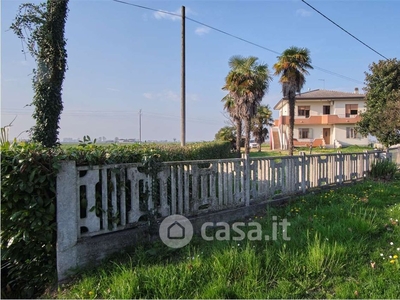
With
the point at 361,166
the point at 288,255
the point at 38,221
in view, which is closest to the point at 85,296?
the point at 38,221

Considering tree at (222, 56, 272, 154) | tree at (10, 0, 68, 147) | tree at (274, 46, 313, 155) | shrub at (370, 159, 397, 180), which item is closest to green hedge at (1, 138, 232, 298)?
tree at (10, 0, 68, 147)

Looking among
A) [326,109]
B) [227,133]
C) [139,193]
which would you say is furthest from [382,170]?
[326,109]

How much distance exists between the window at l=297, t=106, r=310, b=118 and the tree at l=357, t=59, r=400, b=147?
39.1 feet

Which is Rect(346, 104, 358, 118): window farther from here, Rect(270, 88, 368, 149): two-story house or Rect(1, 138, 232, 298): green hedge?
Rect(1, 138, 232, 298): green hedge

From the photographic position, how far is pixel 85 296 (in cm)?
277

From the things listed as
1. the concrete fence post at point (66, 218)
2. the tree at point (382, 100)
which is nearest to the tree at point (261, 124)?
the tree at point (382, 100)

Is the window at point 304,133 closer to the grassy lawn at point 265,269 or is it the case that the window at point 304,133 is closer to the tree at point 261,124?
the tree at point 261,124

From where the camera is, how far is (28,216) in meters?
2.96

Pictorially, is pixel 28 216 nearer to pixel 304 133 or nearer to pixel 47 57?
pixel 47 57

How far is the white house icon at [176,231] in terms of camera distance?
4129 mm

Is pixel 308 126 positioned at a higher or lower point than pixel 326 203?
higher

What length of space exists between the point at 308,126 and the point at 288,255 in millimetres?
34356

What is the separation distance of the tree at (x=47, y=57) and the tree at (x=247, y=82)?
→ 1320 cm

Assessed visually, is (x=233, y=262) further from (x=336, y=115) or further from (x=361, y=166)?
(x=336, y=115)
